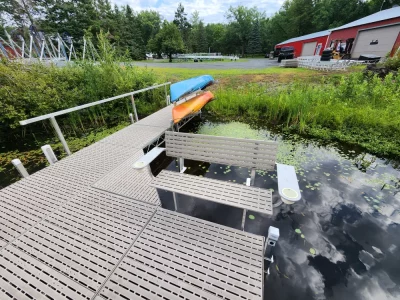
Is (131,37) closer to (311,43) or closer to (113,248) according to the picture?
(311,43)

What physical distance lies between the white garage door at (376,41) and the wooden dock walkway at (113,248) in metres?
20.0

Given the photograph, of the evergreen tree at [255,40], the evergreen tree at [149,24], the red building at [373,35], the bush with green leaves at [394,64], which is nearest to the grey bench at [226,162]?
the bush with green leaves at [394,64]

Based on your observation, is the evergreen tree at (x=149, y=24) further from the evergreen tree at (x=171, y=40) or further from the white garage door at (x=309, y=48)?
the white garage door at (x=309, y=48)

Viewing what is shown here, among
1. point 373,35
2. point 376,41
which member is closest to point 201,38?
point 373,35

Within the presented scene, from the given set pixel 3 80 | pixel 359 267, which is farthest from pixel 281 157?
pixel 3 80

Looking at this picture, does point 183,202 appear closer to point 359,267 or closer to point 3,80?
point 359,267

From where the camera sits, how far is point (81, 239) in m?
1.86

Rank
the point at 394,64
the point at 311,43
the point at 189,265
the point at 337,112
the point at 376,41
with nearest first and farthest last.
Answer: the point at 189,265 < the point at 337,112 < the point at 394,64 < the point at 376,41 < the point at 311,43

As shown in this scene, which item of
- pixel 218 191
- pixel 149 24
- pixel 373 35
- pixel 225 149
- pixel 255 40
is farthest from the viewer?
pixel 149 24

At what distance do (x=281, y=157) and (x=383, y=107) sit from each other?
13.3 ft

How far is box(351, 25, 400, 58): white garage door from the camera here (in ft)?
42.0

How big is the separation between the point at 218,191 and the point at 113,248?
1.28 meters

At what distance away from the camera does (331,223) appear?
2.41 meters

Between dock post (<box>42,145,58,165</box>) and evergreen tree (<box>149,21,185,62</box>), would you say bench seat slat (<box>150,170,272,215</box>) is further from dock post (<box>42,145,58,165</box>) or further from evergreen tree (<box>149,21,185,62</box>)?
evergreen tree (<box>149,21,185,62</box>)
